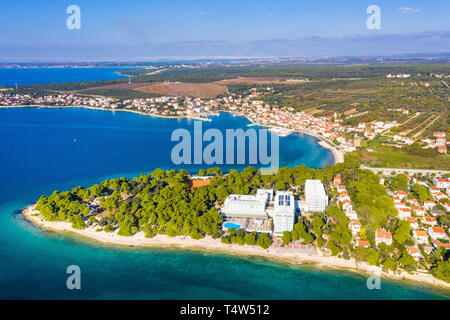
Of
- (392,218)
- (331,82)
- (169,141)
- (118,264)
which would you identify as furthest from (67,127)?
(331,82)

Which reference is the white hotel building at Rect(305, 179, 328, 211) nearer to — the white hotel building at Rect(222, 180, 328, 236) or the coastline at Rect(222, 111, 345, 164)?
the white hotel building at Rect(222, 180, 328, 236)

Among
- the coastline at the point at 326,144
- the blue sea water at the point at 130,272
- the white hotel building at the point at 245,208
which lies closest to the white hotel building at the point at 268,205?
the white hotel building at the point at 245,208

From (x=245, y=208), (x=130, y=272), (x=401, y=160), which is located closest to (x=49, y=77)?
(x=245, y=208)

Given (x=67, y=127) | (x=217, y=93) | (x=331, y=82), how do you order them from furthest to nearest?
1. (x=331, y=82)
2. (x=217, y=93)
3. (x=67, y=127)

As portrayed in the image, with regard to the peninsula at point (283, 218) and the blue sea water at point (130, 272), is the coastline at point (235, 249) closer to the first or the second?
the peninsula at point (283, 218)
